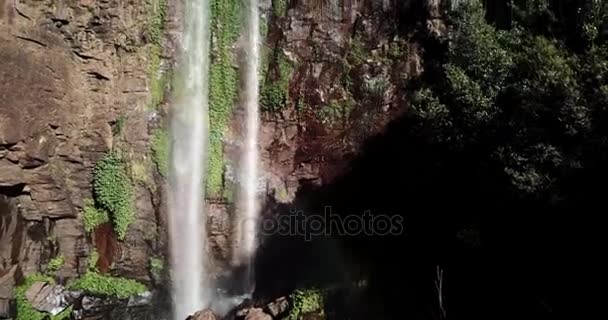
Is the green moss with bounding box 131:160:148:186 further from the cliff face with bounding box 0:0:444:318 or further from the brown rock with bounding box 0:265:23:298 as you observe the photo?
the brown rock with bounding box 0:265:23:298

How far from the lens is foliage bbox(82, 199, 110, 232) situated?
12883 mm

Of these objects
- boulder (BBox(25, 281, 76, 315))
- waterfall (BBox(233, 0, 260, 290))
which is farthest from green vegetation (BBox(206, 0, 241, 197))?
boulder (BBox(25, 281, 76, 315))

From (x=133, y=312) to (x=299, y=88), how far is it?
5.62 m

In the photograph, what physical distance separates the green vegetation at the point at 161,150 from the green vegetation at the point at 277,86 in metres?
2.19

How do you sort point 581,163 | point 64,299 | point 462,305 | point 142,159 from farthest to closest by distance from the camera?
point 142,159 → point 64,299 → point 462,305 → point 581,163

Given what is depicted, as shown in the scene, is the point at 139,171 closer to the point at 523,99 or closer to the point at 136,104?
the point at 136,104

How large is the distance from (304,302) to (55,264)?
4629 mm

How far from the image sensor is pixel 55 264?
12469 mm

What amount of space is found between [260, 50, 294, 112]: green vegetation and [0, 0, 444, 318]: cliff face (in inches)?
0.8

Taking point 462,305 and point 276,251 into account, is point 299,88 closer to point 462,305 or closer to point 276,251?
point 276,251

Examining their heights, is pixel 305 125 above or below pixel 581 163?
above

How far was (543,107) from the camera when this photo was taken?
9.70 meters

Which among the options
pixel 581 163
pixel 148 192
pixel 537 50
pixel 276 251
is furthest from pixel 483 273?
pixel 148 192

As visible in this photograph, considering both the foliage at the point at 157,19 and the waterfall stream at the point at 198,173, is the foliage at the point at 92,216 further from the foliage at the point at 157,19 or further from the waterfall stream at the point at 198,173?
the foliage at the point at 157,19
